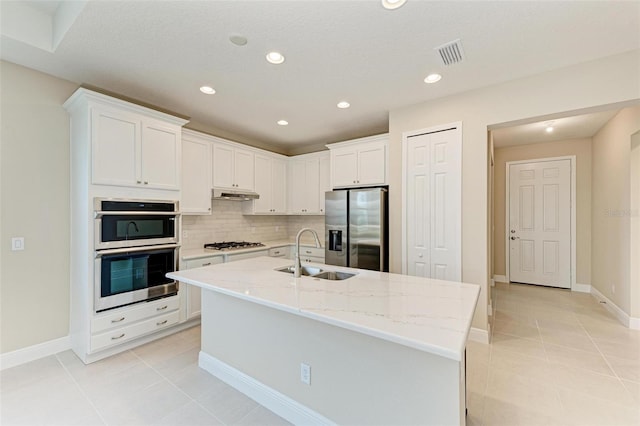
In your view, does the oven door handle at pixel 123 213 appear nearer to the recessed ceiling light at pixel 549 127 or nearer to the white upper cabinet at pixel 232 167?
the white upper cabinet at pixel 232 167

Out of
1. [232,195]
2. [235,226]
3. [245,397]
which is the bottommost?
[245,397]

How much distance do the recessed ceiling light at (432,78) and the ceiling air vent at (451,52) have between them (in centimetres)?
22

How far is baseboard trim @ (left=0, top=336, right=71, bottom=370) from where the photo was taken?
2.37 metres

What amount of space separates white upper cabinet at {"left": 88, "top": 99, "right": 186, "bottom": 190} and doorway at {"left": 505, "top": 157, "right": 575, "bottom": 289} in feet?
19.1

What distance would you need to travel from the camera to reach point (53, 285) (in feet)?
8.67

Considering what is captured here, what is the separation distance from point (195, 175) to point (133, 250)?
1.29 metres

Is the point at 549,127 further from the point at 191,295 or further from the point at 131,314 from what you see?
the point at 131,314

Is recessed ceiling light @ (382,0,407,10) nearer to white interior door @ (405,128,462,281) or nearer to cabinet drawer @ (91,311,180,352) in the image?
white interior door @ (405,128,462,281)

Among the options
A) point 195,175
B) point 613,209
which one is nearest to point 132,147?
point 195,175

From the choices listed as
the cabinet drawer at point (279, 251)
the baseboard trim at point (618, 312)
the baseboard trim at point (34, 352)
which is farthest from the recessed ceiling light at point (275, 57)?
the baseboard trim at point (618, 312)

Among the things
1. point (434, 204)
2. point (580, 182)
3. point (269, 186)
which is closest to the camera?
point (434, 204)

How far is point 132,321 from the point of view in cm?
271

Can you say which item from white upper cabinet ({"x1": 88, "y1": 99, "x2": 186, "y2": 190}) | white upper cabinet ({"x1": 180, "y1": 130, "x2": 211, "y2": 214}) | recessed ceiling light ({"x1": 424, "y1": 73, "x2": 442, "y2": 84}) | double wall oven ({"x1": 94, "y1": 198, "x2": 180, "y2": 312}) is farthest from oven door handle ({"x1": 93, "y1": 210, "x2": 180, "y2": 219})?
Result: recessed ceiling light ({"x1": 424, "y1": 73, "x2": 442, "y2": 84})

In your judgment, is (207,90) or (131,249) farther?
(207,90)
